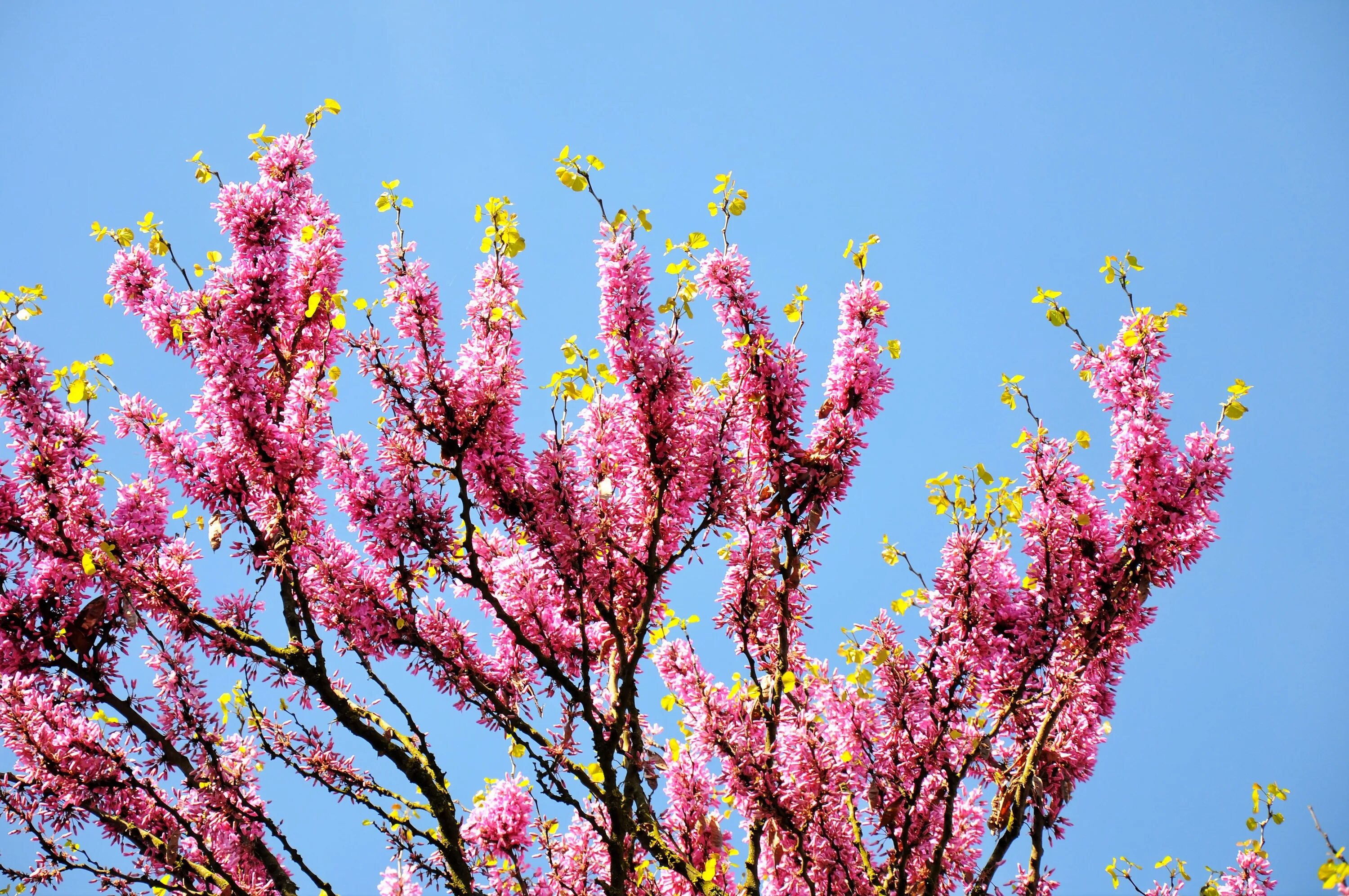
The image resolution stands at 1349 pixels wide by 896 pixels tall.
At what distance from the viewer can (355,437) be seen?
15.9 feet

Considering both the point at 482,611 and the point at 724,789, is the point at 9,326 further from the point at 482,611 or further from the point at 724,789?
the point at 724,789

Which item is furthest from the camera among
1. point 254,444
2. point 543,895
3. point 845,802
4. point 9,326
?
point 543,895

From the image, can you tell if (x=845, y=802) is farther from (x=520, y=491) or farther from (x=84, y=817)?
(x=84, y=817)

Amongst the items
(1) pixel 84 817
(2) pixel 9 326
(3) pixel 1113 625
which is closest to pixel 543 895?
(1) pixel 84 817

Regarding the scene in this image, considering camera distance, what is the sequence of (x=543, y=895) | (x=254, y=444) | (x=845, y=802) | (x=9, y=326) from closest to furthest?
(x=254, y=444) < (x=9, y=326) < (x=845, y=802) < (x=543, y=895)

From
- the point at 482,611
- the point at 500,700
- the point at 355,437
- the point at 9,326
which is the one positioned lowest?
the point at 500,700

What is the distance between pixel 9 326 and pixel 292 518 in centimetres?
180

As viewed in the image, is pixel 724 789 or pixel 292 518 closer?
pixel 292 518

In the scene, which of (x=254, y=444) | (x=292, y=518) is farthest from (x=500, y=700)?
(x=254, y=444)

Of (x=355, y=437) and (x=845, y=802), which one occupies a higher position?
(x=355, y=437)

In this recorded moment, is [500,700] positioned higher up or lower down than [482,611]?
lower down

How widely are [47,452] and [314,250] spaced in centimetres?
165

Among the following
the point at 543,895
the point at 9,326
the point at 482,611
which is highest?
the point at 9,326

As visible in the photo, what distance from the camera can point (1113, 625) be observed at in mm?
4980
